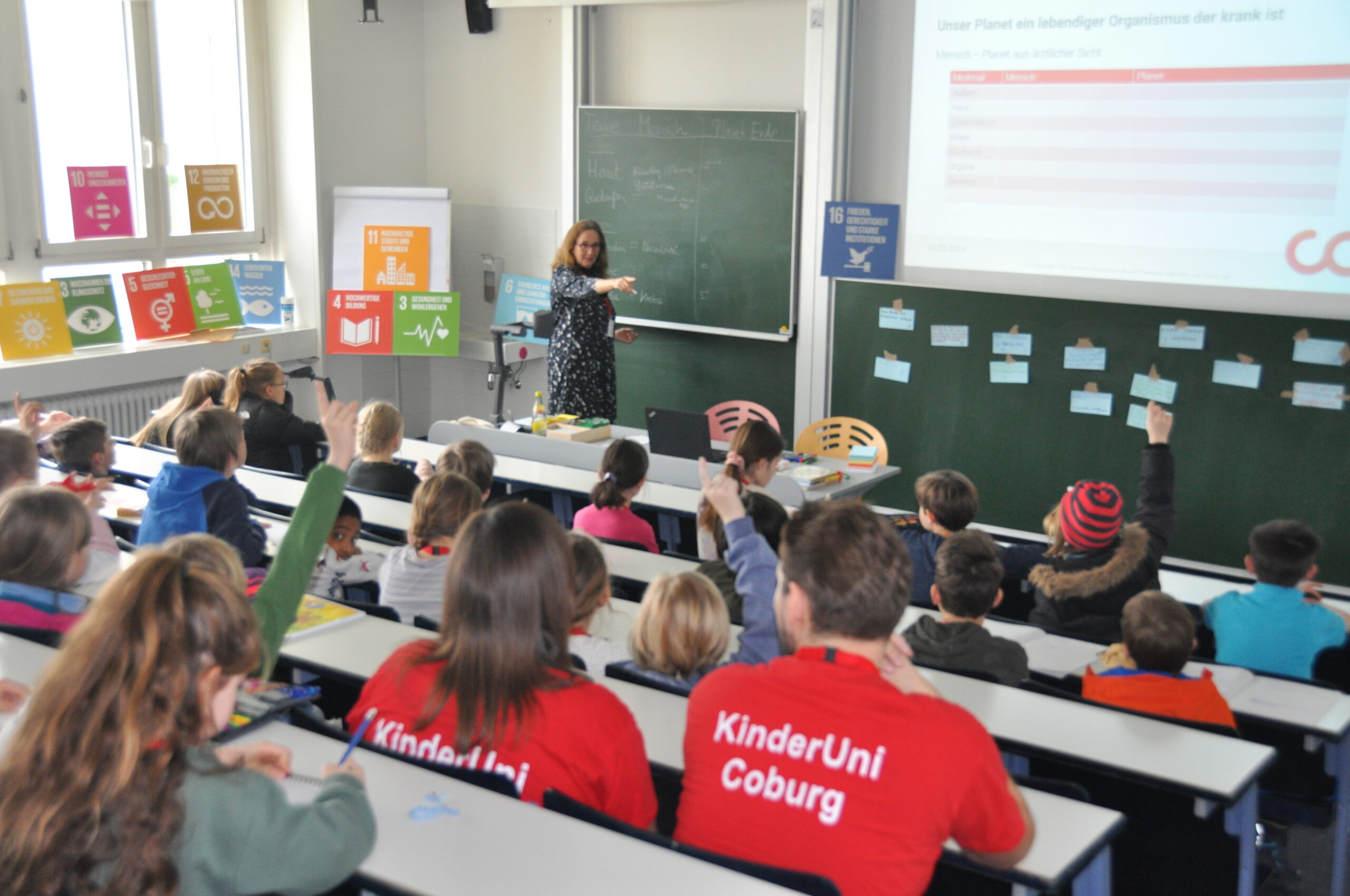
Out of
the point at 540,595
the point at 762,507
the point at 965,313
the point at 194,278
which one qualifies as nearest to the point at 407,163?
the point at 194,278

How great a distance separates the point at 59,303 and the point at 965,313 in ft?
15.9

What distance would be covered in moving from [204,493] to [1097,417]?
4103mm

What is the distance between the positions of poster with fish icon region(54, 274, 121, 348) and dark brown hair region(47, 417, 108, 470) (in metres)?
2.59

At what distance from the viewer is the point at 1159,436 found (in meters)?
3.73

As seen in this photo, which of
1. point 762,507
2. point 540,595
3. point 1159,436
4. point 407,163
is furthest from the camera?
point 407,163

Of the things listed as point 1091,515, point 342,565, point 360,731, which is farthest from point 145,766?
point 1091,515

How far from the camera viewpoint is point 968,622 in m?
2.84

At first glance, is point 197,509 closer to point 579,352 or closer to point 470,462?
point 470,462

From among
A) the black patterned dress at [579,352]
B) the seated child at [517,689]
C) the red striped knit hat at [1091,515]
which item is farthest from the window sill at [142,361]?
the red striped knit hat at [1091,515]

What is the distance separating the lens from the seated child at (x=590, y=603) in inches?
105

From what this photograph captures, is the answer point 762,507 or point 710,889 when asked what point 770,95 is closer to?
point 762,507

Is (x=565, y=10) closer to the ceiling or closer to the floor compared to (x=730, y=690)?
closer to the ceiling

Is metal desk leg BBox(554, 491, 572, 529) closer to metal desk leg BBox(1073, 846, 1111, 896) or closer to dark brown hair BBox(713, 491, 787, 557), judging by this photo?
dark brown hair BBox(713, 491, 787, 557)

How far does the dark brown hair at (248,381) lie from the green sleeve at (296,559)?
3.32 meters
